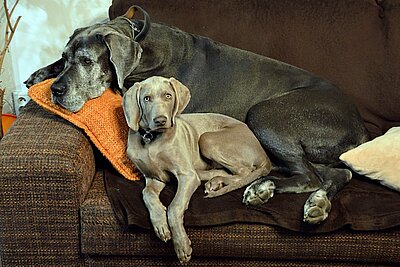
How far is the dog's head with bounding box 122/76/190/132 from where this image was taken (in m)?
1.82

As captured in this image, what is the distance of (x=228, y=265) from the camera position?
6.21ft

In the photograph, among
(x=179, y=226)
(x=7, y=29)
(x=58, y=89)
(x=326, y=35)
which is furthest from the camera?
(x=7, y=29)

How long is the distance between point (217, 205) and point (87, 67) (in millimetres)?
655

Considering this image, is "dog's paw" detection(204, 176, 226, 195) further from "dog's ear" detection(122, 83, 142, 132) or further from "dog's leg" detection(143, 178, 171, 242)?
"dog's ear" detection(122, 83, 142, 132)

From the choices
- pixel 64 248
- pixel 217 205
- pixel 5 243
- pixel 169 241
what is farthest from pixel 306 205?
pixel 5 243

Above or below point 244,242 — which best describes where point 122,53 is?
above

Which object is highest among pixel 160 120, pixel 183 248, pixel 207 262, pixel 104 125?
pixel 160 120

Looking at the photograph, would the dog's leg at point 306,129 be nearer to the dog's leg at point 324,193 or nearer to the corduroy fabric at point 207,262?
the dog's leg at point 324,193

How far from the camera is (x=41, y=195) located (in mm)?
1818

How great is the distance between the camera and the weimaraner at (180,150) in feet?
5.93

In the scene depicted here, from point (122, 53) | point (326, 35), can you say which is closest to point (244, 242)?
point (122, 53)

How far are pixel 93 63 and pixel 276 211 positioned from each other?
2.57ft

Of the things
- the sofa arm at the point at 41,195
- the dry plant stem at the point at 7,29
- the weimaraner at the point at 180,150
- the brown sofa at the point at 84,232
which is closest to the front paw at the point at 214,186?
the weimaraner at the point at 180,150

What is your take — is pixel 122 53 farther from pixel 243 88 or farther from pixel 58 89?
pixel 243 88
